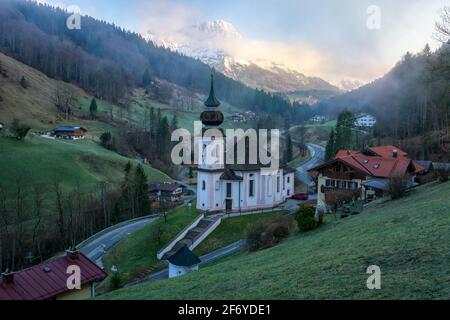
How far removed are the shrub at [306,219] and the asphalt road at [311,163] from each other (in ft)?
144

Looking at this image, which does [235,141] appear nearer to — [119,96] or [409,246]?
[409,246]

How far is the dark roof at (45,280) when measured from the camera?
20.6 m

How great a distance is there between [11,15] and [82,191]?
166 metres

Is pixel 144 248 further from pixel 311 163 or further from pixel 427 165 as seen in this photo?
pixel 311 163

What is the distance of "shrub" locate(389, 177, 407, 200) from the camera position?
2975cm

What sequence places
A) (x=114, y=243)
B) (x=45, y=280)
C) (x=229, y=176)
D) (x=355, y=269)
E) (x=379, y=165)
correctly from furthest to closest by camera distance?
(x=229, y=176), (x=114, y=243), (x=379, y=165), (x=45, y=280), (x=355, y=269)

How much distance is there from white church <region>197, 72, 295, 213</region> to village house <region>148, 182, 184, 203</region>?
21.1 m

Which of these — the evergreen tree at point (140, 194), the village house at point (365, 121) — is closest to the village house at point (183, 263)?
the evergreen tree at point (140, 194)

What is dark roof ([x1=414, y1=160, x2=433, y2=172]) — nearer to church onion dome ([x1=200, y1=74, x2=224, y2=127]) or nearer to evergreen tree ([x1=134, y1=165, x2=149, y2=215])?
church onion dome ([x1=200, y1=74, x2=224, y2=127])

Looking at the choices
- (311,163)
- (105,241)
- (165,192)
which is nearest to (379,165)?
(105,241)

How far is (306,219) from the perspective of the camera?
86.8ft

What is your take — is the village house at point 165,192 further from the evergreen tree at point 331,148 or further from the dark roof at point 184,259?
the dark roof at point 184,259

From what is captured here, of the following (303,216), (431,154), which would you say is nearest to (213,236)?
(303,216)

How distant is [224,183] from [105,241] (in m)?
14.0
